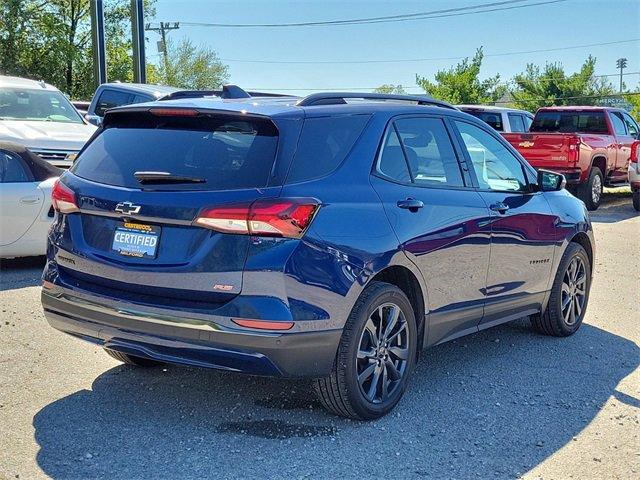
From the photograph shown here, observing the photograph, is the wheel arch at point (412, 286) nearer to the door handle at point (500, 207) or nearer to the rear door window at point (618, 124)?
the door handle at point (500, 207)

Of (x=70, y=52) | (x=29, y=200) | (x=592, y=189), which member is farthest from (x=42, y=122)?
(x=70, y=52)

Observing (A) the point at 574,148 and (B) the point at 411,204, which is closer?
(B) the point at 411,204

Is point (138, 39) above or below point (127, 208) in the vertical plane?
above

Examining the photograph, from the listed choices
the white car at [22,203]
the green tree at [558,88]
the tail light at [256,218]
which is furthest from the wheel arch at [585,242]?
the green tree at [558,88]

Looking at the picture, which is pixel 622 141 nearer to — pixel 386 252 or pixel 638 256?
pixel 638 256

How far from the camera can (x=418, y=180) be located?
4652 mm

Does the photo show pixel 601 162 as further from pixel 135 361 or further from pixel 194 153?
pixel 194 153

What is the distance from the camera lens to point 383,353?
434cm

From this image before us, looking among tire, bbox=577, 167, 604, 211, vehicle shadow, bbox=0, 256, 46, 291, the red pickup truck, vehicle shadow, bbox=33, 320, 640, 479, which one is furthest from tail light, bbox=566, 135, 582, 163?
vehicle shadow, bbox=0, 256, 46, 291

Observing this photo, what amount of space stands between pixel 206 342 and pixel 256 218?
0.66 m

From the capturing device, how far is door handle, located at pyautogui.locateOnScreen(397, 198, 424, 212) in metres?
4.37

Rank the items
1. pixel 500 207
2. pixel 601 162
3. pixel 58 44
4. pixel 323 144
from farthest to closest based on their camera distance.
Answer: pixel 58 44, pixel 601 162, pixel 500 207, pixel 323 144

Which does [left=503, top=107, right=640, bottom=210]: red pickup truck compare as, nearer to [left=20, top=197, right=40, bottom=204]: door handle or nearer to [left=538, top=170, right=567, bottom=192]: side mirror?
[left=538, top=170, right=567, bottom=192]: side mirror

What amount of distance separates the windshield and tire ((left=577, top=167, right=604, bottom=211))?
9.96m
